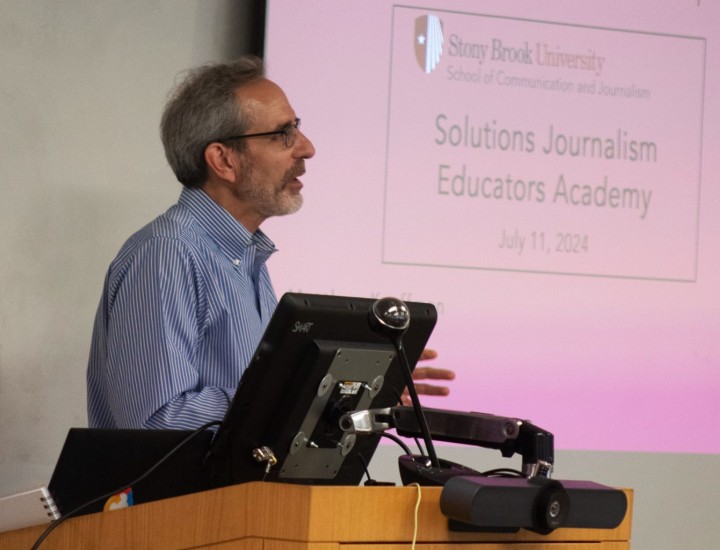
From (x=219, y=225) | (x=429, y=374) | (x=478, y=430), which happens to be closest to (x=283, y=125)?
(x=219, y=225)

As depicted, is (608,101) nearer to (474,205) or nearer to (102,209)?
(474,205)

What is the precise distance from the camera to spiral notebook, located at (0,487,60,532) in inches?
67.7

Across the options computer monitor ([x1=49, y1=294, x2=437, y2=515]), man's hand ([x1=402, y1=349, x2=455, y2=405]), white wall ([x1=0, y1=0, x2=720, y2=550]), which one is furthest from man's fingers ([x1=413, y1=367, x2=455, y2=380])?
white wall ([x1=0, y1=0, x2=720, y2=550])

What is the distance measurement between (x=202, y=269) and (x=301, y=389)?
78cm

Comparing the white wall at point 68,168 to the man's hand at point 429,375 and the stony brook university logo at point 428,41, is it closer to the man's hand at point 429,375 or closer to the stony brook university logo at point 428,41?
the stony brook university logo at point 428,41

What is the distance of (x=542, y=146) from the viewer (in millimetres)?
3719

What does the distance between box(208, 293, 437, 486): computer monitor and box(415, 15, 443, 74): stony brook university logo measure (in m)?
1.95

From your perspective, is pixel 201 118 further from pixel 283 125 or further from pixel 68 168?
pixel 68 168

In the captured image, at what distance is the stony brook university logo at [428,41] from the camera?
11.7 feet

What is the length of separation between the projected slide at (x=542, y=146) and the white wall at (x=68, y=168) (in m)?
0.63

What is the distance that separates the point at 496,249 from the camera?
3.66m

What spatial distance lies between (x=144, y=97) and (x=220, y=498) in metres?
2.19

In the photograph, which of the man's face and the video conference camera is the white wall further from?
the video conference camera

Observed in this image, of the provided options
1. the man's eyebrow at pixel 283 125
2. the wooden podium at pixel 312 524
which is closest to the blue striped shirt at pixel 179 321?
the man's eyebrow at pixel 283 125
